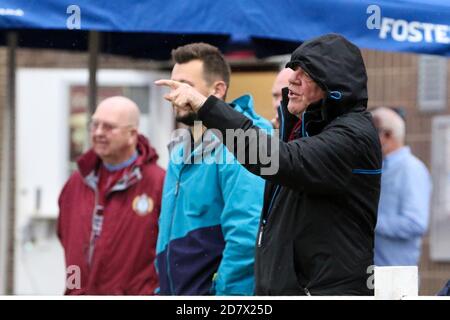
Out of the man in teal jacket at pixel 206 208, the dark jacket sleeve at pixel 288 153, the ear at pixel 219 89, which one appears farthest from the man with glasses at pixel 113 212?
the dark jacket sleeve at pixel 288 153

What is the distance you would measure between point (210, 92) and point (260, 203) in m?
0.57

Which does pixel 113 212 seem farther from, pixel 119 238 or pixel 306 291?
pixel 306 291

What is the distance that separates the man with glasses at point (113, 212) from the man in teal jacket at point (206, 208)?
0.73 m

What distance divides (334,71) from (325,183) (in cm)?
40

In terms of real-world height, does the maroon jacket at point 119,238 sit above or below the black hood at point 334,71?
below

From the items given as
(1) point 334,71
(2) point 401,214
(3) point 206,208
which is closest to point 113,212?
(3) point 206,208

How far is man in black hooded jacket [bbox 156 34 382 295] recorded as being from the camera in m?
3.72

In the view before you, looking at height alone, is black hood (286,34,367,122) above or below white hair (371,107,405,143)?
below

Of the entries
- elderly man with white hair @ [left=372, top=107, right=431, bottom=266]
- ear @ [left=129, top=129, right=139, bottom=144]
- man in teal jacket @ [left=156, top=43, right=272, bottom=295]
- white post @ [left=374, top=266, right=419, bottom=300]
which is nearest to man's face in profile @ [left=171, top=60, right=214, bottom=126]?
man in teal jacket @ [left=156, top=43, right=272, bottom=295]

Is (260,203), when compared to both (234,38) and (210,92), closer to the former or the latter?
(210,92)

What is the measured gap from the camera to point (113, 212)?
586 centimetres

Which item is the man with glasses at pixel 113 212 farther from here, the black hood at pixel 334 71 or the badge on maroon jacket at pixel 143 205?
the black hood at pixel 334 71

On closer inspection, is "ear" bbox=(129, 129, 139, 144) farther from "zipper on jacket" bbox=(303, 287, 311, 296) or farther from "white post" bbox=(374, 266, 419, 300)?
"white post" bbox=(374, 266, 419, 300)

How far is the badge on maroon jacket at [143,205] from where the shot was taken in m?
5.81
